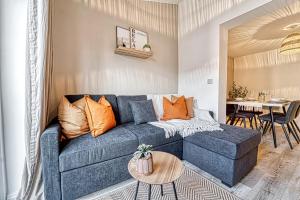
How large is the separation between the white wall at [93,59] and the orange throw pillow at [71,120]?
0.56 m

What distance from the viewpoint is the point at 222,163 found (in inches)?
62.4

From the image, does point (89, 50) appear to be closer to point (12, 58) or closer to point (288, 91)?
point (12, 58)

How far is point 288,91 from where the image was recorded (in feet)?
14.7

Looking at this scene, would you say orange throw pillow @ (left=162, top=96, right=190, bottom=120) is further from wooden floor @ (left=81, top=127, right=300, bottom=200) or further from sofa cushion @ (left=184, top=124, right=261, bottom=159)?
wooden floor @ (left=81, top=127, right=300, bottom=200)

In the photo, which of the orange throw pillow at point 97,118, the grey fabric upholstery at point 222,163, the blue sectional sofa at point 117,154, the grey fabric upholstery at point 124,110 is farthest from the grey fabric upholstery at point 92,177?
the grey fabric upholstery at point 222,163

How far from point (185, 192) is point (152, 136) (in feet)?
2.14

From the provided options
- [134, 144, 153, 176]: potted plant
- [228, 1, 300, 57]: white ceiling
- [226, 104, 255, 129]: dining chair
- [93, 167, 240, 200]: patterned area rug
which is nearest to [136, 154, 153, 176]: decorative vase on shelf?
[134, 144, 153, 176]: potted plant

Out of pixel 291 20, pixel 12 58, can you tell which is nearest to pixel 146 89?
pixel 12 58

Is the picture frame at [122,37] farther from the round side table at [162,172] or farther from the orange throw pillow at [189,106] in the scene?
the round side table at [162,172]

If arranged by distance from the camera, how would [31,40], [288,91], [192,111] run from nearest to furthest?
[31,40] < [192,111] < [288,91]

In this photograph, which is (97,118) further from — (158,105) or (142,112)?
(158,105)

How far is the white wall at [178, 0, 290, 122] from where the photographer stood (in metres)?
2.20

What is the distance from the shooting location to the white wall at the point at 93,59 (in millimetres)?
2053

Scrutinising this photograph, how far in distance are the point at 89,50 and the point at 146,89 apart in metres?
1.22
